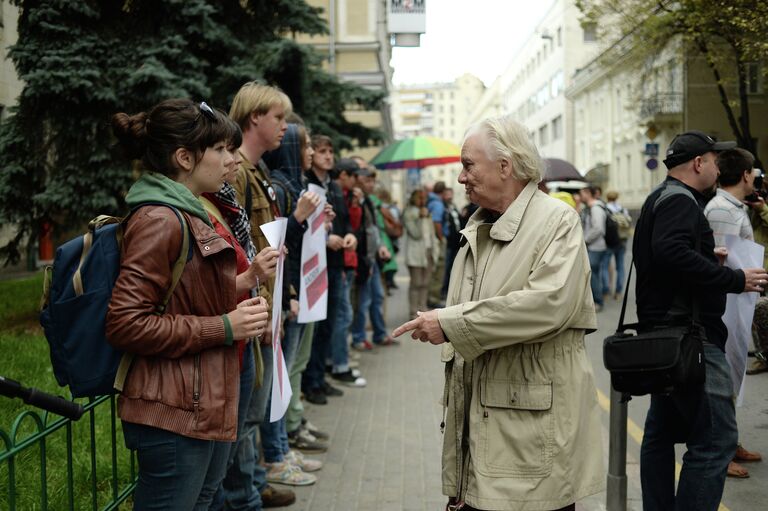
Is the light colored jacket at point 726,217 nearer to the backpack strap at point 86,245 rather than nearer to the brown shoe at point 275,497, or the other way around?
the brown shoe at point 275,497

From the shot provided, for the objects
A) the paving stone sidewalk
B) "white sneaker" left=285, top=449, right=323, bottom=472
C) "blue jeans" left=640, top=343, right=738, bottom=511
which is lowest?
the paving stone sidewalk

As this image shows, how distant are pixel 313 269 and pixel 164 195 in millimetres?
3285

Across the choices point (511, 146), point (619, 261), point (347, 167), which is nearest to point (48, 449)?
point (511, 146)

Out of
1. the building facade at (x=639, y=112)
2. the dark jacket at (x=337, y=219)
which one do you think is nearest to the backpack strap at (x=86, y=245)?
the dark jacket at (x=337, y=219)

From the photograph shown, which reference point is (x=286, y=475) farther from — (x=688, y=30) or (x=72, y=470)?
(x=688, y=30)

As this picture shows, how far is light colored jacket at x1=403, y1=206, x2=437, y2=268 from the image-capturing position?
12.8 meters

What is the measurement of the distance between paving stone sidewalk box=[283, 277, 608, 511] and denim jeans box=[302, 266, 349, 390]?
0.27 m

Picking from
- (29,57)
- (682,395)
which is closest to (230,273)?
(682,395)

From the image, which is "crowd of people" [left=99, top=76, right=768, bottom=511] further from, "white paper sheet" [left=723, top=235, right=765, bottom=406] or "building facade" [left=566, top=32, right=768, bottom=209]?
"building facade" [left=566, top=32, right=768, bottom=209]

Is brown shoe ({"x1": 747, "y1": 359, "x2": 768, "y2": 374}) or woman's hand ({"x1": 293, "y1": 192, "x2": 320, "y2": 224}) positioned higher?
woman's hand ({"x1": 293, "y1": 192, "x2": 320, "y2": 224})

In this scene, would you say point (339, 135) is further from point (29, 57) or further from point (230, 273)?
point (230, 273)

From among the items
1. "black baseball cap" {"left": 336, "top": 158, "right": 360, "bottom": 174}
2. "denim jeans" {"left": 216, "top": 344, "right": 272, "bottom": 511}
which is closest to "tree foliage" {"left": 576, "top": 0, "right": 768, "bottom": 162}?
"black baseball cap" {"left": 336, "top": 158, "right": 360, "bottom": 174}

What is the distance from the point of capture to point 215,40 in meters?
10.5

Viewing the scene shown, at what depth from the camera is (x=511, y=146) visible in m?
3.09
